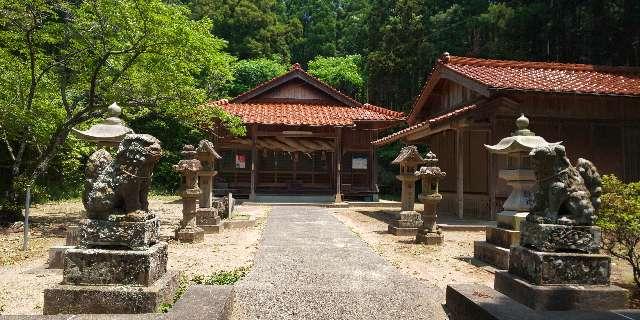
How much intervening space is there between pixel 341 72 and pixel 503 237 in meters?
27.9

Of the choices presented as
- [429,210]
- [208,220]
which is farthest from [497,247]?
[208,220]

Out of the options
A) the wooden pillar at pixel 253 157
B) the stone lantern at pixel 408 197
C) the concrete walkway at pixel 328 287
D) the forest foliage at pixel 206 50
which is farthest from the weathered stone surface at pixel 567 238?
the wooden pillar at pixel 253 157

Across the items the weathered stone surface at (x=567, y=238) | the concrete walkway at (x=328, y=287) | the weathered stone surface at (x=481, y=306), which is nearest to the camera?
the weathered stone surface at (x=481, y=306)

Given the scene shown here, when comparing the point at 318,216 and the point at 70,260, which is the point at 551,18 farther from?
the point at 70,260

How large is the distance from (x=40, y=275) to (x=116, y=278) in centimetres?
366

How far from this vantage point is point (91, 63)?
10469 millimetres

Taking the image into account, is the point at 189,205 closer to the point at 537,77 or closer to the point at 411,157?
the point at 411,157

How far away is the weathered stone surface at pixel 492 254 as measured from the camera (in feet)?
22.7

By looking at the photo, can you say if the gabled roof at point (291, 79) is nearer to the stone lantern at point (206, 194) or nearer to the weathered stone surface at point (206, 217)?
the stone lantern at point (206, 194)

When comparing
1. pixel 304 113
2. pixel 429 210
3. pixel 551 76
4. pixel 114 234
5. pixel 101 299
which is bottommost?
pixel 101 299

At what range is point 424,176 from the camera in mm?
9844

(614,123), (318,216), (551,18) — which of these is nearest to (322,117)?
(318,216)

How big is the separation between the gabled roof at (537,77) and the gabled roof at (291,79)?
6545 mm

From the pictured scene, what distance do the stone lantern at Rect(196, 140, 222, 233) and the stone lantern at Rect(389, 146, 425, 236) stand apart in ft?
15.5
